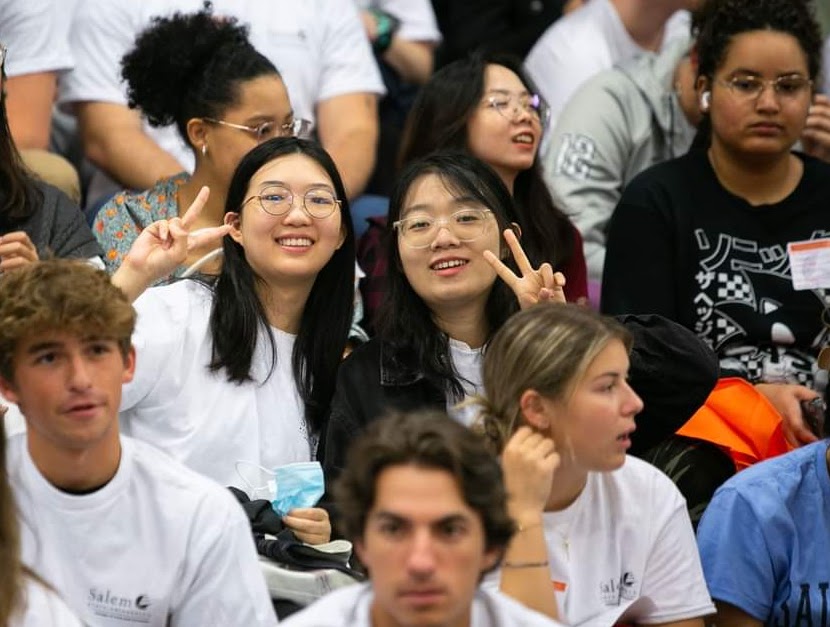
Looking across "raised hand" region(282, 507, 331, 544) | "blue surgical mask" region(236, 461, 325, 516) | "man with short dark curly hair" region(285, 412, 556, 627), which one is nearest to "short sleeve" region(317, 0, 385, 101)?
"blue surgical mask" region(236, 461, 325, 516)

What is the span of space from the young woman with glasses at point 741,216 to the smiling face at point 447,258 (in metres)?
0.66

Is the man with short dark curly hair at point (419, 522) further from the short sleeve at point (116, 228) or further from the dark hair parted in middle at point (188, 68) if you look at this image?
the dark hair parted in middle at point (188, 68)

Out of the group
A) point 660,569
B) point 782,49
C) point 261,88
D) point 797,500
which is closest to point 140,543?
point 660,569

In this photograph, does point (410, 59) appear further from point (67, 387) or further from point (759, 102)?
point (67, 387)

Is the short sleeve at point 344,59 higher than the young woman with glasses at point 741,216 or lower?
higher

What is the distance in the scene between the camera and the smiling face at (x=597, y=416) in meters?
3.38

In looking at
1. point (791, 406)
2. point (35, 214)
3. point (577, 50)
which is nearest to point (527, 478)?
point (791, 406)

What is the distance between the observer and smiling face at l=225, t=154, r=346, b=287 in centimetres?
419

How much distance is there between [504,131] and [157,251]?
1448 mm

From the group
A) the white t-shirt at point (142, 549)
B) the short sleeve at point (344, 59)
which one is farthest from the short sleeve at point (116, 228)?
the white t-shirt at point (142, 549)

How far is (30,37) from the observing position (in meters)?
5.05

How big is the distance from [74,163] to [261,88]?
110 cm

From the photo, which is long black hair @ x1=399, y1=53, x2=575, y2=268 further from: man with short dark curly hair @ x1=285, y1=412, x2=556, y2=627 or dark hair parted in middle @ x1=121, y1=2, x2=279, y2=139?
man with short dark curly hair @ x1=285, y1=412, x2=556, y2=627

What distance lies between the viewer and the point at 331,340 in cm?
423
